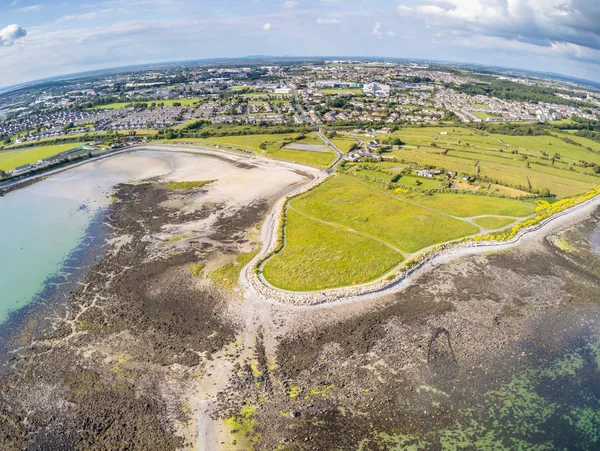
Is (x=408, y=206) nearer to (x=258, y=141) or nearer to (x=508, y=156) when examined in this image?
(x=508, y=156)

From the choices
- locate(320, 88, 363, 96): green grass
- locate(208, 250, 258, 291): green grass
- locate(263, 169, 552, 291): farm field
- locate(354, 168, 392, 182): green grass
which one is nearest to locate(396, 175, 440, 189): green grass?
locate(354, 168, 392, 182): green grass

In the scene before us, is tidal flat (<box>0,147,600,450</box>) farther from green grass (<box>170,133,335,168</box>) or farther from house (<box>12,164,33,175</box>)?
house (<box>12,164,33,175</box>)

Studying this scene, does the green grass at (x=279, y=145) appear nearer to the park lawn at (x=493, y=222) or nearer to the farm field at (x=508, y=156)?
the farm field at (x=508, y=156)

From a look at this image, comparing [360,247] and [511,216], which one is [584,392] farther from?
[511,216]

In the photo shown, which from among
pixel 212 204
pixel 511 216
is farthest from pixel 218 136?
pixel 511 216

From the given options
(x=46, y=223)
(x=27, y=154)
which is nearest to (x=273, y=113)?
(x=27, y=154)

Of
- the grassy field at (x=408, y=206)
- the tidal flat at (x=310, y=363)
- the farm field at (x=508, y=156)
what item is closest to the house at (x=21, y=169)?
the tidal flat at (x=310, y=363)

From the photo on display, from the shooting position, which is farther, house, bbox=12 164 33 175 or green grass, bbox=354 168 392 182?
house, bbox=12 164 33 175
